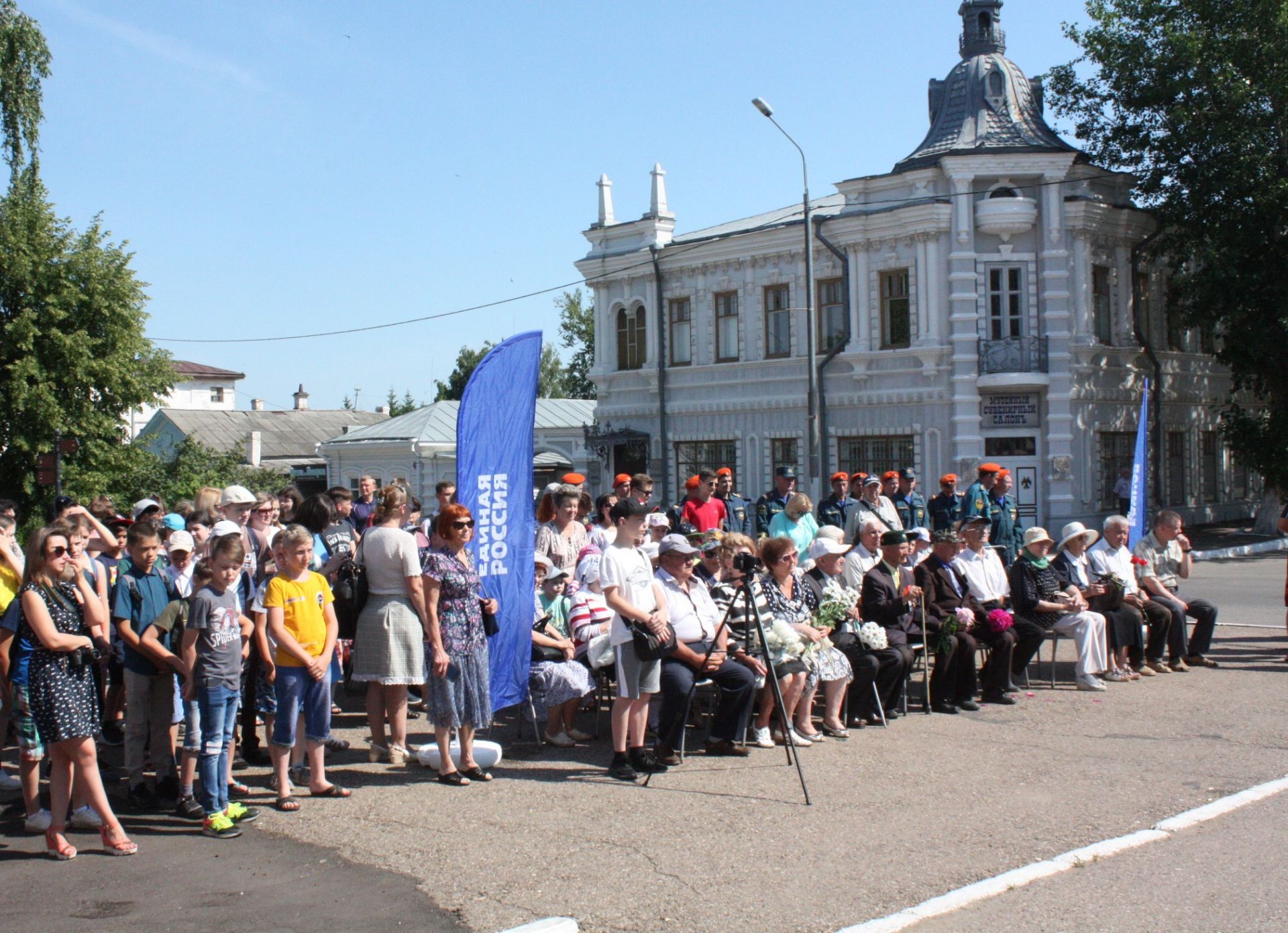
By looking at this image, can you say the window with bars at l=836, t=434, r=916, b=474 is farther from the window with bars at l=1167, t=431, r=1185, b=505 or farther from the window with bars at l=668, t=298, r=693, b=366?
the window with bars at l=1167, t=431, r=1185, b=505

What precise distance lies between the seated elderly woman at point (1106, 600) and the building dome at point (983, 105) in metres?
18.3

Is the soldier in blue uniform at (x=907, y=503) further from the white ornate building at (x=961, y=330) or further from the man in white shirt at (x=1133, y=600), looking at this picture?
the white ornate building at (x=961, y=330)

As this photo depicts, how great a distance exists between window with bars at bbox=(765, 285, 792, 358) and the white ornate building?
50 mm

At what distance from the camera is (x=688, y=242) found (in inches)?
1335

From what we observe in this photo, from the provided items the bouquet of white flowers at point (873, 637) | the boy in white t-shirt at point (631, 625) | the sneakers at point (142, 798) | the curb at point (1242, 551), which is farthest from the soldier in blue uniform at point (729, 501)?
the curb at point (1242, 551)

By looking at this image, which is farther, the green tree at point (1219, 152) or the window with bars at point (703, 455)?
the window with bars at point (703, 455)

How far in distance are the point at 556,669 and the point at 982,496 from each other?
276 inches

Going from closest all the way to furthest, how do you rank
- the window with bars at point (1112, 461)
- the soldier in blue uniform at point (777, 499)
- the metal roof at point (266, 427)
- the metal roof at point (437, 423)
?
the soldier in blue uniform at point (777, 499)
the window with bars at point (1112, 461)
the metal roof at point (437, 423)
the metal roof at point (266, 427)

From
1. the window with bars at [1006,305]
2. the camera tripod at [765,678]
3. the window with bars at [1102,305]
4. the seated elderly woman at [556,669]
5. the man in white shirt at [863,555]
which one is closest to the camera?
the camera tripod at [765,678]

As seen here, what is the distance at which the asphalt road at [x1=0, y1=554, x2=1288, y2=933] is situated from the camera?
5570 mm

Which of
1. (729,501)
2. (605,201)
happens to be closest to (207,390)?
(605,201)

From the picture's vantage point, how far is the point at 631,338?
36312mm

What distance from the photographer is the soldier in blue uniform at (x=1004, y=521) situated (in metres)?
14.0

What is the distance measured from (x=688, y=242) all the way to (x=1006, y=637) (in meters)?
24.8
